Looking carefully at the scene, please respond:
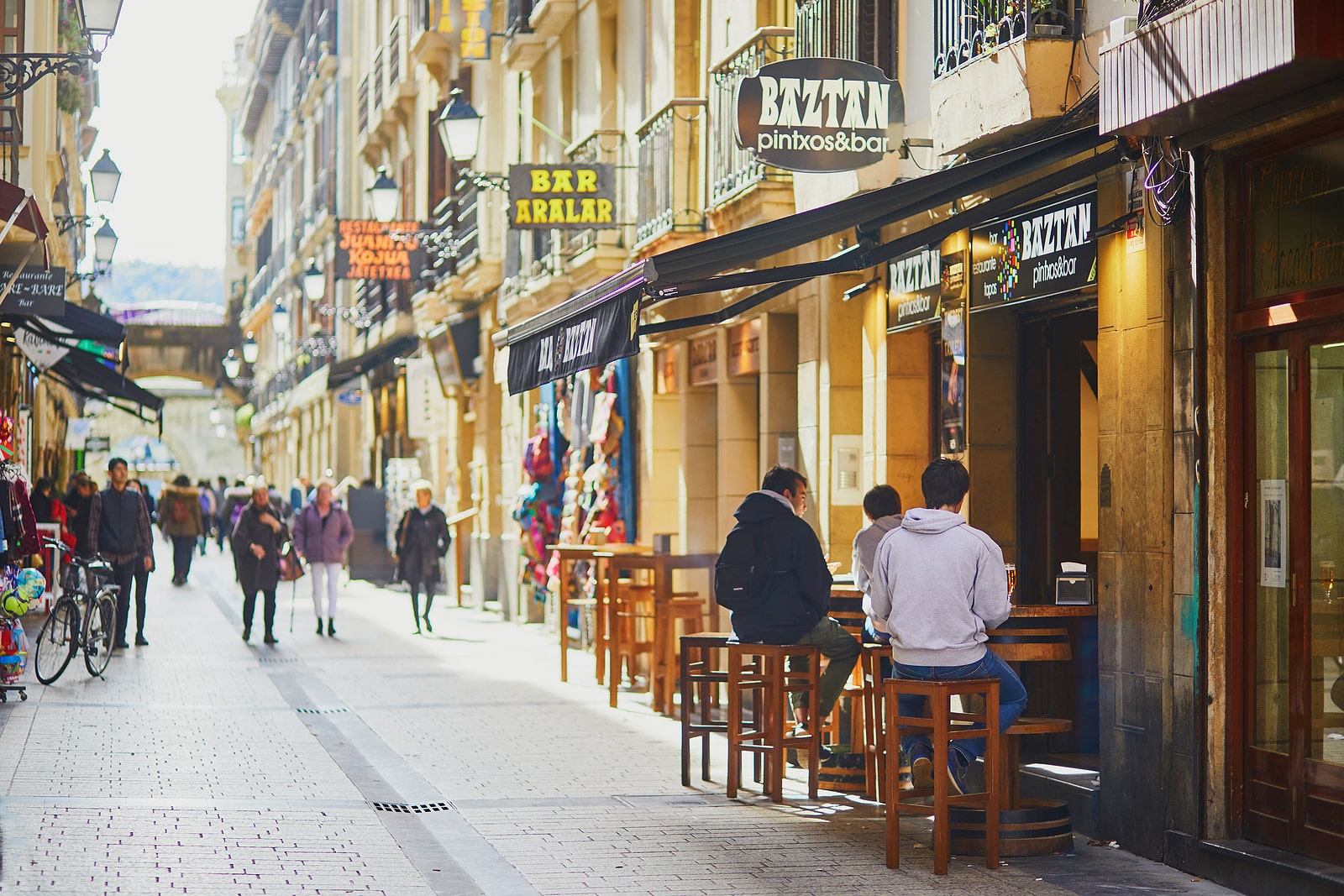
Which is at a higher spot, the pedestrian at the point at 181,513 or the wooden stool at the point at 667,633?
the pedestrian at the point at 181,513

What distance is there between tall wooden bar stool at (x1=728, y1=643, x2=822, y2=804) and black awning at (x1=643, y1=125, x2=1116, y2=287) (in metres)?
2.20

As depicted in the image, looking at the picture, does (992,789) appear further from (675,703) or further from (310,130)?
(310,130)

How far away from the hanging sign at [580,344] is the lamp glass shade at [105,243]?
50.6 feet

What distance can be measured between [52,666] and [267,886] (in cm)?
852

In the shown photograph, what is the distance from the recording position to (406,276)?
97.8 feet

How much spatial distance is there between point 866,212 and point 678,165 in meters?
6.43

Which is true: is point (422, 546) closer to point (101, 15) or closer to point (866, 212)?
point (101, 15)

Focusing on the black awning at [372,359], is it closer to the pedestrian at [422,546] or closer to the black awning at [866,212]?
the pedestrian at [422,546]

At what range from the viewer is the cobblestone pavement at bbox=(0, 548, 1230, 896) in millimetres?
7879

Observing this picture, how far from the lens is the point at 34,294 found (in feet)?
61.7

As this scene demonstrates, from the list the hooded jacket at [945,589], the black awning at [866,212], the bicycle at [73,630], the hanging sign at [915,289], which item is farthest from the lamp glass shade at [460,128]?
the hooded jacket at [945,589]

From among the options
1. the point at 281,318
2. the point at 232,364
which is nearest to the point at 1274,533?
the point at 281,318

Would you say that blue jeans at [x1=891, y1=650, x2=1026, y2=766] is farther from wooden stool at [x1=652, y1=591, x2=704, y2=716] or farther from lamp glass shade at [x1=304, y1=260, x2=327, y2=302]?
lamp glass shade at [x1=304, y1=260, x2=327, y2=302]

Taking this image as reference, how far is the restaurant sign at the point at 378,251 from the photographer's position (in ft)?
93.6
